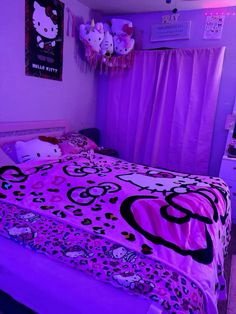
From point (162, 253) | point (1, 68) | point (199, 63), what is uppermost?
point (199, 63)

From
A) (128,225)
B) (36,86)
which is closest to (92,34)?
(36,86)

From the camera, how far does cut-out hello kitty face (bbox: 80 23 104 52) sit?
114 inches

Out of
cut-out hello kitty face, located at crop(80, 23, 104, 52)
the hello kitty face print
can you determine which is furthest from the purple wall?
the hello kitty face print

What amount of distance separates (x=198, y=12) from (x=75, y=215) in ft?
9.57

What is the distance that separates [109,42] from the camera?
3057 millimetres

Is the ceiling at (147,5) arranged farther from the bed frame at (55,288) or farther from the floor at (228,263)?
the bed frame at (55,288)

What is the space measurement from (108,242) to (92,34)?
2.54m

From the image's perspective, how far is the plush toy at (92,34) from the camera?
290 cm

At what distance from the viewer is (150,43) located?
3.34m

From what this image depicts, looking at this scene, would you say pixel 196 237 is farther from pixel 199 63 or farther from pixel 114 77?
pixel 114 77

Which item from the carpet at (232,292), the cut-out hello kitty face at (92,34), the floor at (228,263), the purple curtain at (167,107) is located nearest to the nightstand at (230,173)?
Result: the floor at (228,263)

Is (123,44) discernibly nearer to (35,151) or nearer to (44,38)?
(44,38)

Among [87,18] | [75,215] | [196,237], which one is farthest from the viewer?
[87,18]

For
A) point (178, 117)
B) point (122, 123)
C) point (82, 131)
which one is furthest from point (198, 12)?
point (82, 131)
